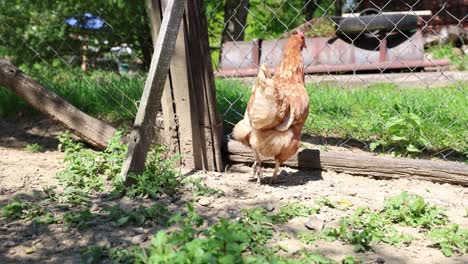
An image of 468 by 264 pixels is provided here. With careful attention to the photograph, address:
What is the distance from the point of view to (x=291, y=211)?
288 cm

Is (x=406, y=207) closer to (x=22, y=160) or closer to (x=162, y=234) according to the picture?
(x=162, y=234)

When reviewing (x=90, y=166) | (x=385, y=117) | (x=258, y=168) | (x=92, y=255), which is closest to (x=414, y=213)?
(x=258, y=168)

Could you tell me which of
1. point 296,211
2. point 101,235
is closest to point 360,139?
point 296,211

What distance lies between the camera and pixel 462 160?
3736mm

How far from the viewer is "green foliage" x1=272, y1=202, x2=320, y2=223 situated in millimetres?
2777

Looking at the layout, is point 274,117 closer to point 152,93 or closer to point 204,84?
point 204,84

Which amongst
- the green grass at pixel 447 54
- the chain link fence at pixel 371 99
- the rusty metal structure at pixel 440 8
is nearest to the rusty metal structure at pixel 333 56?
the chain link fence at pixel 371 99

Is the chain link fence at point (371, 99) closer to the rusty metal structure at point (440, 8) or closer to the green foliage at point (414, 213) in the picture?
the green foliage at point (414, 213)

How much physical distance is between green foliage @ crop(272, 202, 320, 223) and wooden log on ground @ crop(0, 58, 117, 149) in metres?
1.51

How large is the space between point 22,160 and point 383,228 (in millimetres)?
2545

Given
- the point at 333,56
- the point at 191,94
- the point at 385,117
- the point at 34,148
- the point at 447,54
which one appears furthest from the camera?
the point at 447,54

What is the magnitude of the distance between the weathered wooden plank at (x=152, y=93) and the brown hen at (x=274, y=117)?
605mm

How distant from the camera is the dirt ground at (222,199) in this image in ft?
7.95

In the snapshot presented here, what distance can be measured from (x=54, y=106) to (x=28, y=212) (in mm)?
1197
